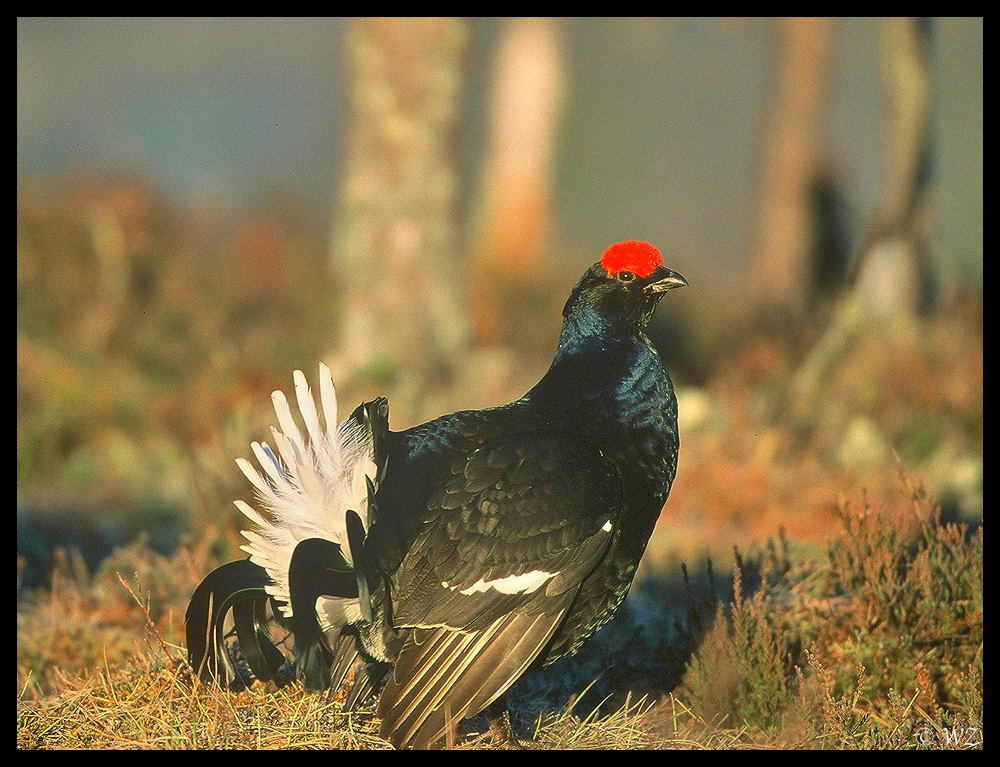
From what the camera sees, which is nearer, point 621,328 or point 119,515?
point 621,328

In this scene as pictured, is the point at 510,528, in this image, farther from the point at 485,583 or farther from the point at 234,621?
the point at 234,621

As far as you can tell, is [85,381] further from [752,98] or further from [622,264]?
[752,98]

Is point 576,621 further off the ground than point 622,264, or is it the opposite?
point 622,264

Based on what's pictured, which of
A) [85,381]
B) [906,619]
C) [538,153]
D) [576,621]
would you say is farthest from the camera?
[538,153]

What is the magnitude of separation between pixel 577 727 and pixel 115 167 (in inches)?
328

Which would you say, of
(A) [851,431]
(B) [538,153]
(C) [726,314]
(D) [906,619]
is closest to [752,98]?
(B) [538,153]

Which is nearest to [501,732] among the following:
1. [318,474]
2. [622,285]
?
[318,474]

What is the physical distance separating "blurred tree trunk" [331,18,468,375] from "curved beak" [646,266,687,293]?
3.88 metres

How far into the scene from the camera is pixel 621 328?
3475mm

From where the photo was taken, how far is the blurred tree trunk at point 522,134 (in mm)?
14727

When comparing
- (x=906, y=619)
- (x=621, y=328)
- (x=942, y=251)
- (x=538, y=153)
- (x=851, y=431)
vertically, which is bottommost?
(x=906, y=619)

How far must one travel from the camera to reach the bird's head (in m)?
3.47

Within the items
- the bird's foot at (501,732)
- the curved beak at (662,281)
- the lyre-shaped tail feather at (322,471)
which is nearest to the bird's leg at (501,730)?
the bird's foot at (501,732)

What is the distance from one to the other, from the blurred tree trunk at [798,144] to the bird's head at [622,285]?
28.0ft
